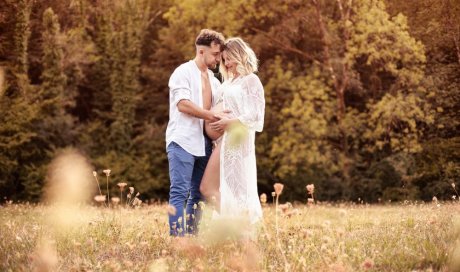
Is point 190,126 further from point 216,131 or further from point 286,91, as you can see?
point 286,91

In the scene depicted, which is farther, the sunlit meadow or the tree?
the tree

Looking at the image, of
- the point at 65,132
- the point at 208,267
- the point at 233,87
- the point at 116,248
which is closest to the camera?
the point at 208,267

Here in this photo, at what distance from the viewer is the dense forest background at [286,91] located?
19.1 metres

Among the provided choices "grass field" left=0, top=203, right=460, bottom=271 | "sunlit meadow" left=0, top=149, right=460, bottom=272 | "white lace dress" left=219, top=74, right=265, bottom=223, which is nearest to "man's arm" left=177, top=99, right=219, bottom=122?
"white lace dress" left=219, top=74, right=265, bottom=223

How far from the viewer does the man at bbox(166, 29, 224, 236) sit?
588 centimetres

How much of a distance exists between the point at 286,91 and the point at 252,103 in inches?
632

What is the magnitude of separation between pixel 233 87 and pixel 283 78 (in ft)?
48.9

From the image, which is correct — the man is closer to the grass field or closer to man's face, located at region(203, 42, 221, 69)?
man's face, located at region(203, 42, 221, 69)

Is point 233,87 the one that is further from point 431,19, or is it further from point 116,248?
point 431,19

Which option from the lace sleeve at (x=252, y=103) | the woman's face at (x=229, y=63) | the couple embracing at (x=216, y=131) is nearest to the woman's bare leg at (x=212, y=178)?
the couple embracing at (x=216, y=131)

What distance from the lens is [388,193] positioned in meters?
Answer: 19.7

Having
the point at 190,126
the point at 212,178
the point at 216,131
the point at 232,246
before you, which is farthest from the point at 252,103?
the point at 232,246

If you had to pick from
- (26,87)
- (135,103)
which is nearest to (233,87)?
(26,87)

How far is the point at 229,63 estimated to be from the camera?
5766 mm
